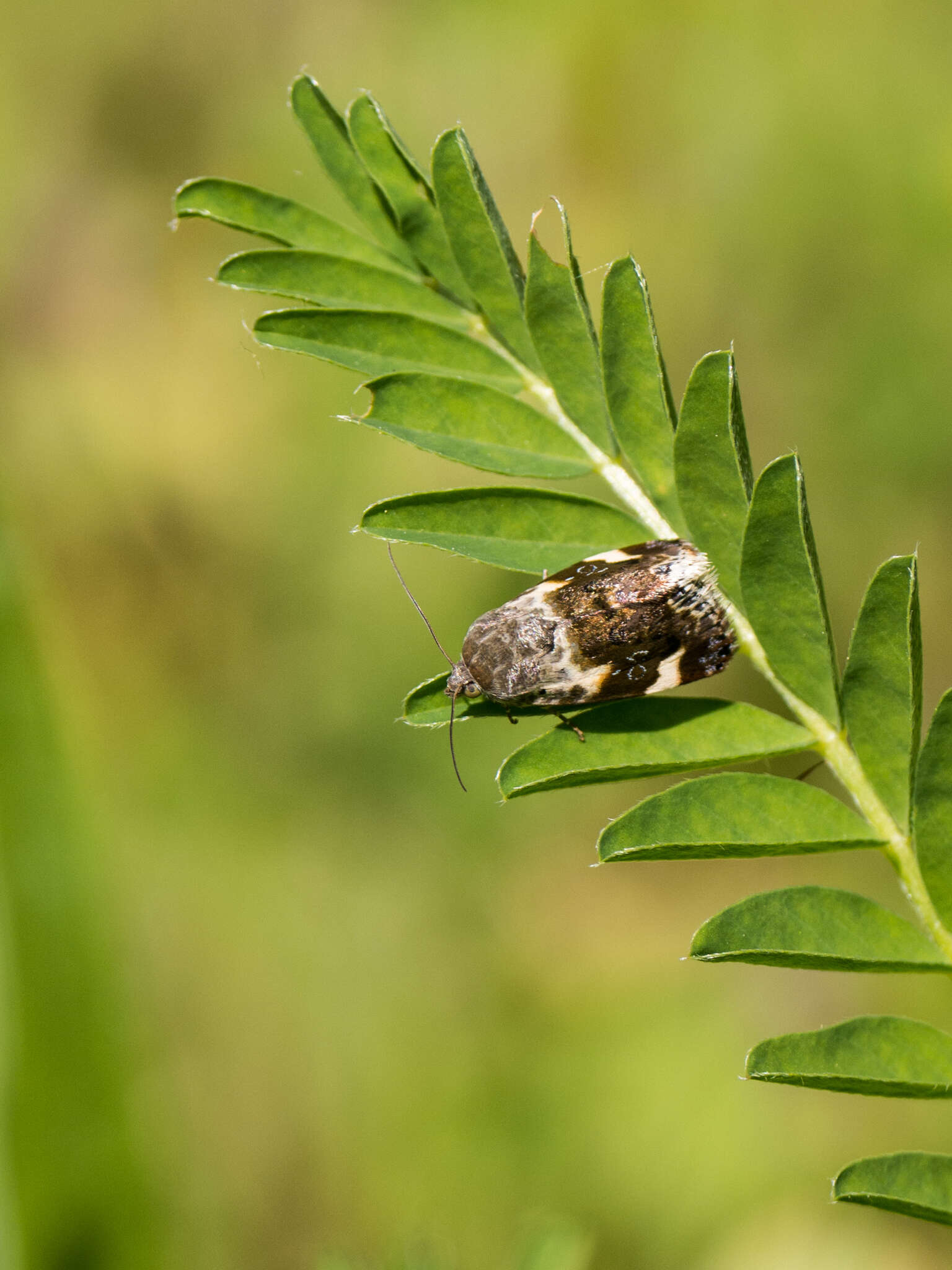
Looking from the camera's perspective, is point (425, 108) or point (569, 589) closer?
point (569, 589)

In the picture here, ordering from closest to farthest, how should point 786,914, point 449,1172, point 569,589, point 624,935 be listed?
point 786,914
point 569,589
point 449,1172
point 624,935

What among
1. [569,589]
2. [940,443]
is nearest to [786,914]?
[569,589]

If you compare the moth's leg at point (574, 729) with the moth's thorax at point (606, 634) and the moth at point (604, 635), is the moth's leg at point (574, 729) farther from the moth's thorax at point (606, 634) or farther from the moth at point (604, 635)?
the moth's thorax at point (606, 634)

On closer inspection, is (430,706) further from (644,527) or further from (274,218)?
(274,218)

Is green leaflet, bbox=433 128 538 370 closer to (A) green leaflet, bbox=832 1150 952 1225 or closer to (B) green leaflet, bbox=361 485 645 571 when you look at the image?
(B) green leaflet, bbox=361 485 645 571

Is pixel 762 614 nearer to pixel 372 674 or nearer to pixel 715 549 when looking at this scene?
pixel 715 549

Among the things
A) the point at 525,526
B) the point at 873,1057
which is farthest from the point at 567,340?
the point at 873,1057
